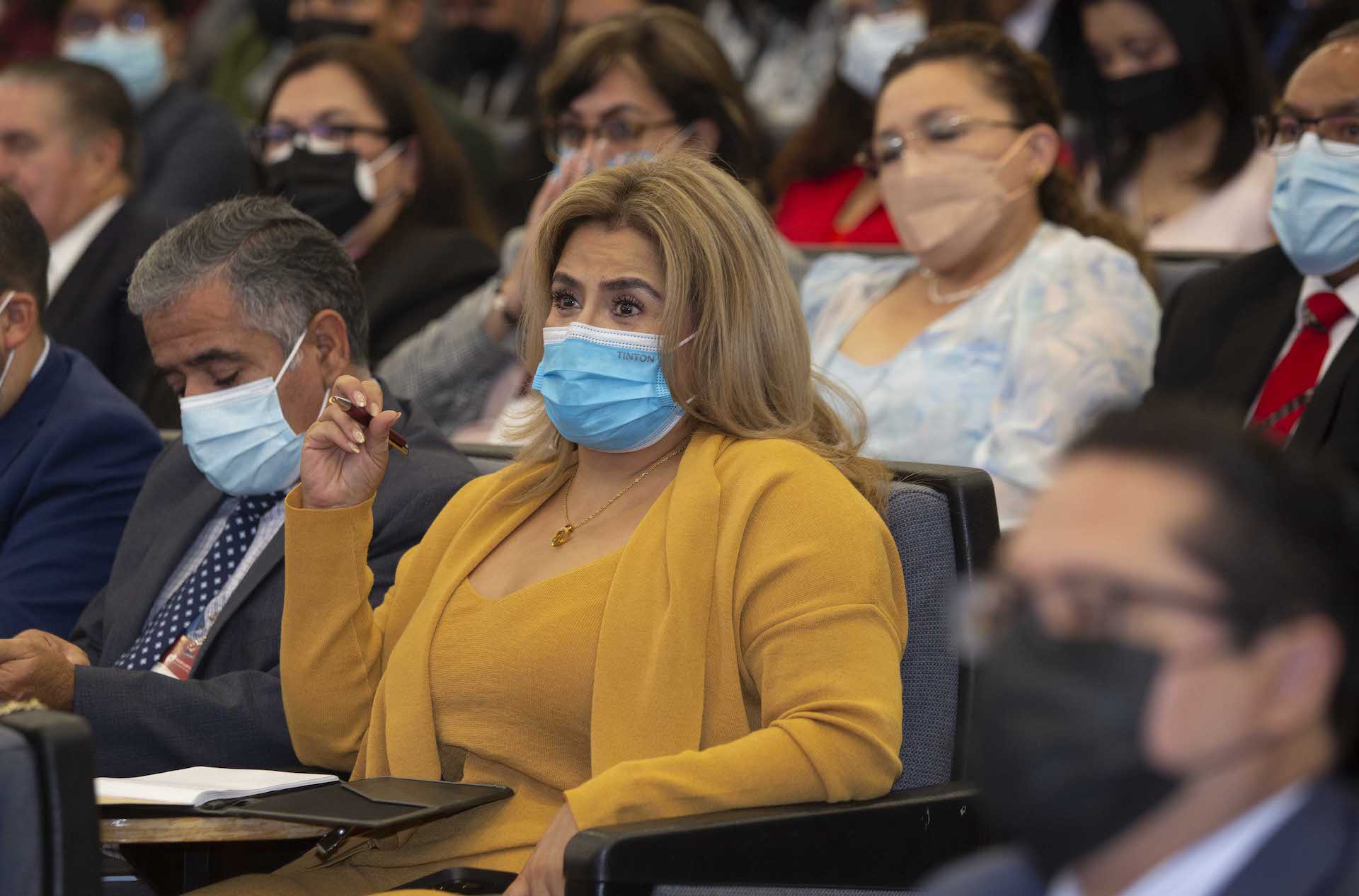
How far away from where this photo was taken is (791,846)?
193cm

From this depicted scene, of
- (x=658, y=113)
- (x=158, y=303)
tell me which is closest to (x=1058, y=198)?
(x=658, y=113)

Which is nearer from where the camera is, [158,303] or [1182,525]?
[1182,525]

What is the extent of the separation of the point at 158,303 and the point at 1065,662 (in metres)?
1.97

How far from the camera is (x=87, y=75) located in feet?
15.9

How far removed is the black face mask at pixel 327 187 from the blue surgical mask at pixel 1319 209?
7.47 feet

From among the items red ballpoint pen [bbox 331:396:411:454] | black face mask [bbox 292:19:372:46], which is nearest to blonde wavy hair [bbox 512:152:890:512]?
red ballpoint pen [bbox 331:396:411:454]

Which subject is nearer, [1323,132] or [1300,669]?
[1300,669]

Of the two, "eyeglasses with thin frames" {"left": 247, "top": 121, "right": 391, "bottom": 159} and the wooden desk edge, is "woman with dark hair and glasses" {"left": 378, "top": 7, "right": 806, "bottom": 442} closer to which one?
"eyeglasses with thin frames" {"left": 247, "top": 121, "right": 391, "bottom": 159}

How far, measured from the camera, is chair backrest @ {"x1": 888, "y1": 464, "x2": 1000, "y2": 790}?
7.38 ft

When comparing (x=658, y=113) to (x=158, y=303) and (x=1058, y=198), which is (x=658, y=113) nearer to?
(x=1058, y=198)

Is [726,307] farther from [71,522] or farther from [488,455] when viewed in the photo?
[71,522]

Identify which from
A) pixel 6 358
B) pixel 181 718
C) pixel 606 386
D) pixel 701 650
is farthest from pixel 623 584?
pixel 6 358

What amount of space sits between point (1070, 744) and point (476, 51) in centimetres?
647

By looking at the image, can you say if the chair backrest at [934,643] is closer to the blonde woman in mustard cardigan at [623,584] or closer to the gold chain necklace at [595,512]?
the blonde woman in mustard cardigan at [623,584]
